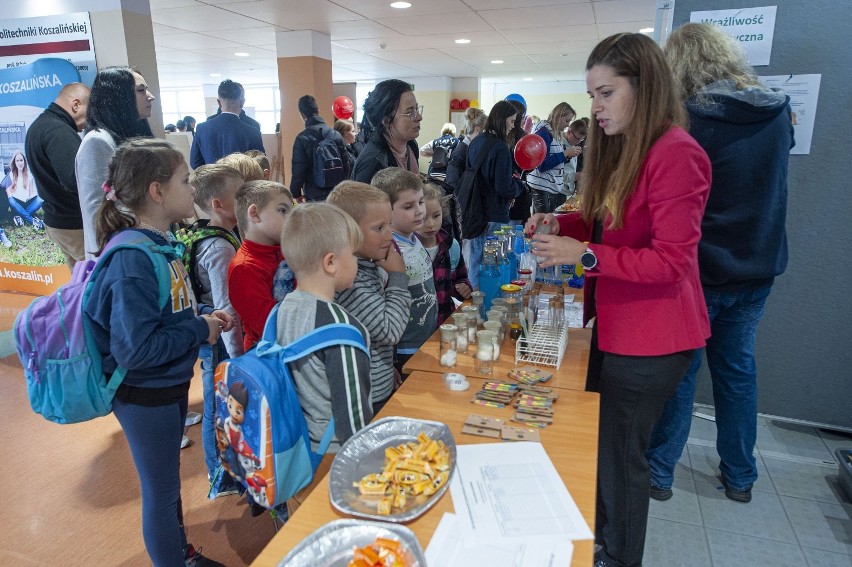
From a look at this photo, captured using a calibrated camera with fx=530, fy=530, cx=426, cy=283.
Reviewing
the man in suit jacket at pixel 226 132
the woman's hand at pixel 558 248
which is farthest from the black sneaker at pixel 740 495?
the man in suit jacket at pixel 226 132

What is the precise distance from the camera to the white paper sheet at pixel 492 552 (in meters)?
0.83

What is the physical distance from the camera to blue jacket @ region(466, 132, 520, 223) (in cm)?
376

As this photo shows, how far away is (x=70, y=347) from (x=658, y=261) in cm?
149

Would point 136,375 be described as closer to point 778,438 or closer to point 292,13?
point 778,438

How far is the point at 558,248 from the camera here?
4.54 feet

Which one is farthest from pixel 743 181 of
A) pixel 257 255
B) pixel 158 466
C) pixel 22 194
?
pixel 22 194

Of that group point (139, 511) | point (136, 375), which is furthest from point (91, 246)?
point (136, 375)

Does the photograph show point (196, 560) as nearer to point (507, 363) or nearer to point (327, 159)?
point (507, 363)

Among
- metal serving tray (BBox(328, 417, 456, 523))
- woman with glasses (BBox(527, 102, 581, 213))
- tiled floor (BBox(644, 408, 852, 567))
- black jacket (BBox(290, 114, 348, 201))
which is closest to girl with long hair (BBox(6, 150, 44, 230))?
black jacket (BBox(290, 114, 348, 201))

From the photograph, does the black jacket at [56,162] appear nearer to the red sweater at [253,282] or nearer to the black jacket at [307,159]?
the black jacket at [307,159]

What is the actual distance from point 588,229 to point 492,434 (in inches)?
31.9

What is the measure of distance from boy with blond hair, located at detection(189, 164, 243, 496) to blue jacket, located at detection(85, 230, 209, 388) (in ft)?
1.48

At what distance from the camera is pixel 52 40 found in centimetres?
357

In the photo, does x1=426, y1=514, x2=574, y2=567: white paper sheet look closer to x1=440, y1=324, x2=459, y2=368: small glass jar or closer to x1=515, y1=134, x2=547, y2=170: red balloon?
x1=440, y1=324, x2=459, y2=368: small glass jar
